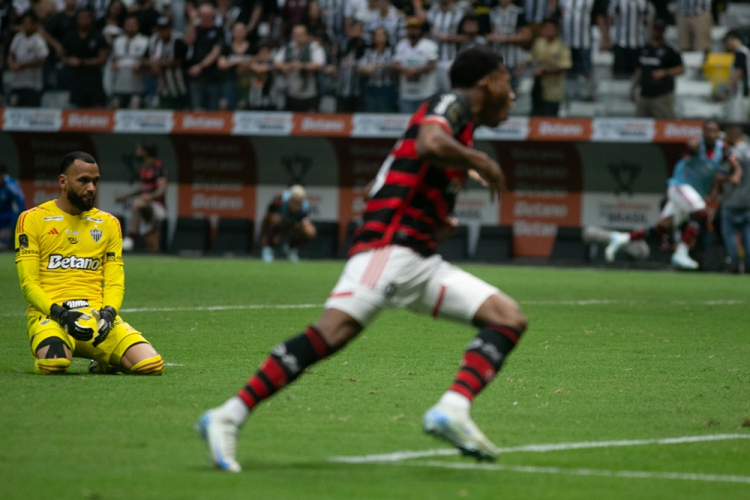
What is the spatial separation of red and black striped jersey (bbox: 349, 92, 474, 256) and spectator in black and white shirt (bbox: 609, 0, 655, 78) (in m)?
16.9

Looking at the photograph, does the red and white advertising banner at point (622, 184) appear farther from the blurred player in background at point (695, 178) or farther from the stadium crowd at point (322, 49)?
the blurred player in background at point (695, 178)

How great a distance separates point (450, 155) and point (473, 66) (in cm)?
66

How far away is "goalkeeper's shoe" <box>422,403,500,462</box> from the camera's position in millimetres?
Answer: 5172

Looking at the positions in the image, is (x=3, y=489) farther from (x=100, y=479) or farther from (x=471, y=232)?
(x=471, y=232)

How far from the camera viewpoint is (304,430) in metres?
6.43

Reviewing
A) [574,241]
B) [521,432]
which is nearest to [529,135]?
[574,241]

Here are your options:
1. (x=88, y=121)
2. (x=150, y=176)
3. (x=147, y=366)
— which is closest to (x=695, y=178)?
(x=150, y=176)

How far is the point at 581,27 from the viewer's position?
21.9 m

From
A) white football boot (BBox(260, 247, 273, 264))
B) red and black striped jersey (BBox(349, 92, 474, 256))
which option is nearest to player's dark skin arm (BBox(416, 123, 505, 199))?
red and black striped jersey (BBox(349, 92, 474, 256))

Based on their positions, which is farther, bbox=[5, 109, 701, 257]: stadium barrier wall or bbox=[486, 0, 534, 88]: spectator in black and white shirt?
bbox=[5, 109, 701, 257]: stadium barrier wall

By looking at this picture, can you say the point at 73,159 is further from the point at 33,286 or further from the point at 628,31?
the point at 628,31

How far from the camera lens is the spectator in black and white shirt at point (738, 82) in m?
21.4

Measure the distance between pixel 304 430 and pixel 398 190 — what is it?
1.52 m

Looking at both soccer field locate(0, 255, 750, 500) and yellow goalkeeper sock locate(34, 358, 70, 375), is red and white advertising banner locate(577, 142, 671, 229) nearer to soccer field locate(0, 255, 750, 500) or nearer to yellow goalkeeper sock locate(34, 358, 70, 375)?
soccer field locate(0, 255, 750, 500)
